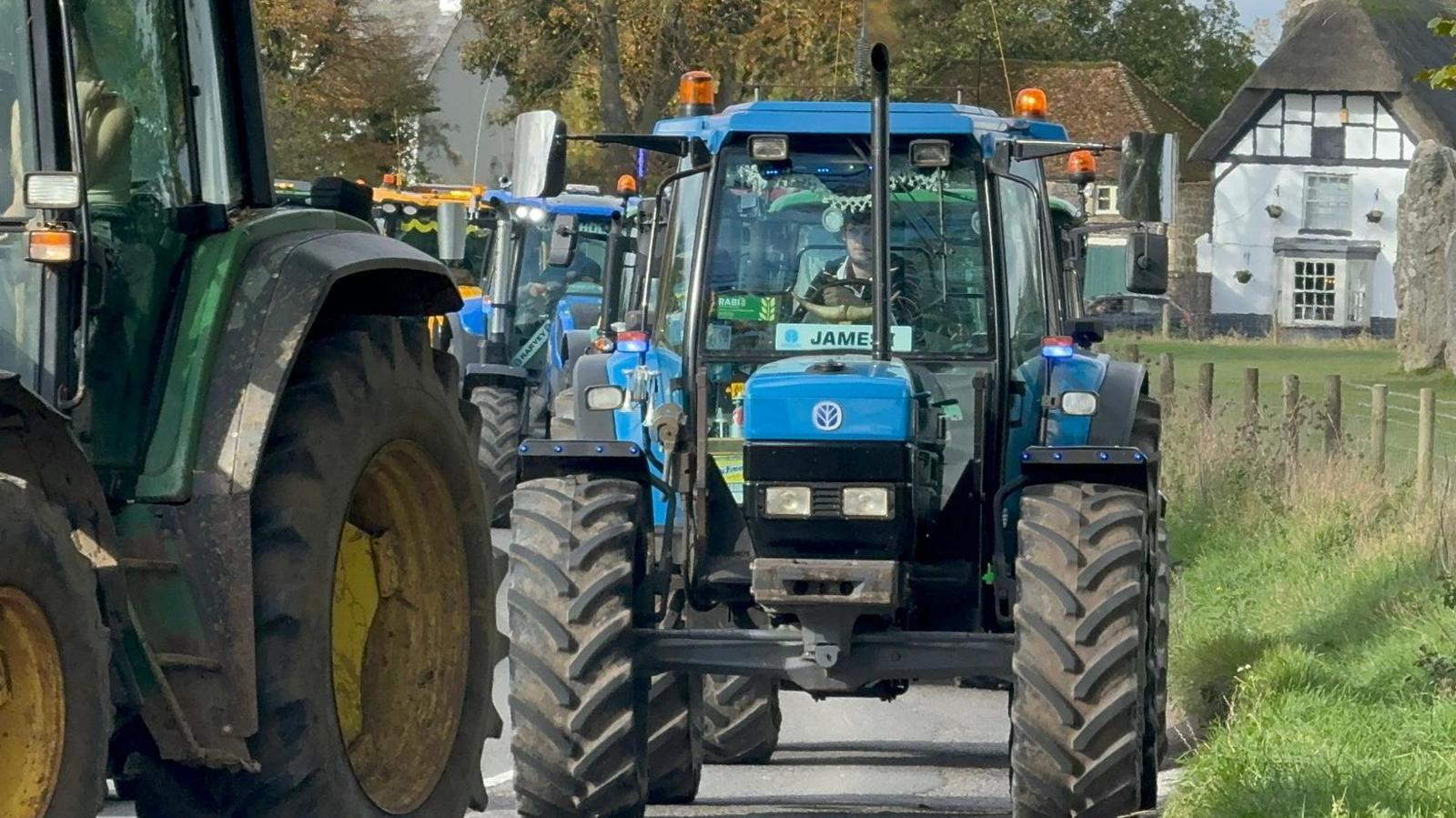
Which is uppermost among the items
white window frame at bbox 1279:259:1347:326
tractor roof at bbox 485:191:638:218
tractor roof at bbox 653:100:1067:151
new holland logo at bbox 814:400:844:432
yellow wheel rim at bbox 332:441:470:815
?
tractor roof at bbox 653:100:1067:151

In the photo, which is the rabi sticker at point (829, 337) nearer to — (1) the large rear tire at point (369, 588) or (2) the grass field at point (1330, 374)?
(1) the large rear tire at point (369, 588)

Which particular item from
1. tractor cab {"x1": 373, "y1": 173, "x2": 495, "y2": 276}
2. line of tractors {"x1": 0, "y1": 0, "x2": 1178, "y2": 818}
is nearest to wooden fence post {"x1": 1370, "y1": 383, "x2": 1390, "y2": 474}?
line of tractors {"x1": 0, "y1": 0, "x2": 1178, "y2": 818}

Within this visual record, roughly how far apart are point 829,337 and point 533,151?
3.85ft

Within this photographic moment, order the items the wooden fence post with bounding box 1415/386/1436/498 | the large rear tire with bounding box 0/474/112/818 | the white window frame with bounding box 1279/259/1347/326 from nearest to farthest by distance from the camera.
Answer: the large rear tire with bounding box 0/474/112/818
the wooden fence post with bounding box 1415/386/1436/498
the white window frame with bounding box 1279/259/1347/326

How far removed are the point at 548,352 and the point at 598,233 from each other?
3.38 feet

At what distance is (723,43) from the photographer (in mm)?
40531

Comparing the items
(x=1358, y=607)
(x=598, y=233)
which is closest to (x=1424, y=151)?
(x=598, y=233)

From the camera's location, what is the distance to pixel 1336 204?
70875 mm

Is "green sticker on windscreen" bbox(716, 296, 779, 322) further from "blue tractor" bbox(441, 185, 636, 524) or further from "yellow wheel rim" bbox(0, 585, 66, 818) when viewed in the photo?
"blue tractor" bbox(441, 185, 636, 524)

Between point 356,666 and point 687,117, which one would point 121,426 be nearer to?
point 356,666

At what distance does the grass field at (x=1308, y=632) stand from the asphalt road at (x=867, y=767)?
0.85m

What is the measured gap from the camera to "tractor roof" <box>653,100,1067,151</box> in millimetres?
8789

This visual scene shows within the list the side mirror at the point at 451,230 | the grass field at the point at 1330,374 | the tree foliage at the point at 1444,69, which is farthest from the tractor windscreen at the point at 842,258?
the side mirror at the point at 451,230

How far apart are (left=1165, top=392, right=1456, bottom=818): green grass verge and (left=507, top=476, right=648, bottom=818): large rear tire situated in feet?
5.52
